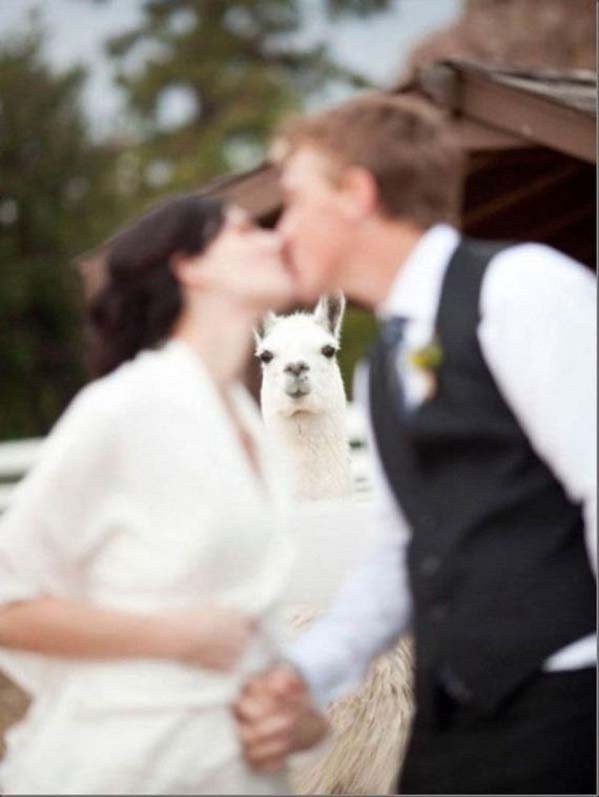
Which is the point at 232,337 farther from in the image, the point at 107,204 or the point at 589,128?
the point at 107,204

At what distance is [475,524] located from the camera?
186 centimetres

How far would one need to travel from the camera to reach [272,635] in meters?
→ 1.95

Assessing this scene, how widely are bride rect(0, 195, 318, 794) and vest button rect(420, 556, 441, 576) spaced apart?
6.7 inches

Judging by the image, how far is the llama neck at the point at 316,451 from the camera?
270cm

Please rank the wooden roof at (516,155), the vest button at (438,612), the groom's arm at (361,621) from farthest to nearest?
the wooden roof at (516,155), the groom's arm at (361,621), the vest button at (438,612)

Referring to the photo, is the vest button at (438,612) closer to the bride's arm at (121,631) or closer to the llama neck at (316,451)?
the bride's arm at (121,631)

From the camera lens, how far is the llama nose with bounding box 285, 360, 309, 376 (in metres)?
2.59

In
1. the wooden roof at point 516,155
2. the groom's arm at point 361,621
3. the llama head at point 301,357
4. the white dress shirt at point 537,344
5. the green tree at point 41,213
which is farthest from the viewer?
the green tree at point 41,213

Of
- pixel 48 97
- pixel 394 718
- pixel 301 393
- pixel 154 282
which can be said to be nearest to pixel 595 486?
pixel 154 282

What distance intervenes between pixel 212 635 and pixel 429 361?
0.42m

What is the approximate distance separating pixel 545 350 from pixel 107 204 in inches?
430

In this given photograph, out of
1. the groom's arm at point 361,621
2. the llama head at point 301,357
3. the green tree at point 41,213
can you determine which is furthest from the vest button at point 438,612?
the green tree at point 41,213

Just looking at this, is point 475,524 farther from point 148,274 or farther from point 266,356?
point 266,356

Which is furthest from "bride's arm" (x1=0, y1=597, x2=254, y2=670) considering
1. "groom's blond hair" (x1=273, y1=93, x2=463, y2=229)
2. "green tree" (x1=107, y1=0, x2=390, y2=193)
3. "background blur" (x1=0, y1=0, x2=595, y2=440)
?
"green tree" (x1=107, y1=0, x2=390, y2=193)
